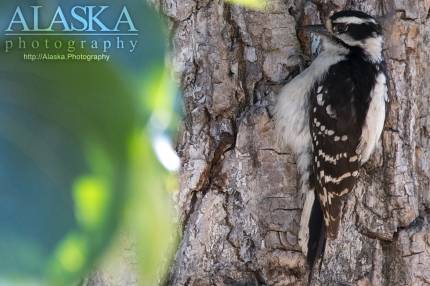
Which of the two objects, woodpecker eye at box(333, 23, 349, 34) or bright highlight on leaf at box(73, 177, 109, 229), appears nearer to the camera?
bright highlight on leaf at box(73, 177, 109, 229)

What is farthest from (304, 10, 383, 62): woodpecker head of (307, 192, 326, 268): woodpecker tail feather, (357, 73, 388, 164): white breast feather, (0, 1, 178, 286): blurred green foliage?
(0, 1, 178, 286): blurred green foliage

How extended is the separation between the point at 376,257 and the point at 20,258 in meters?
2.10

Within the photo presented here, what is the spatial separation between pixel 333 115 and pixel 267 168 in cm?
50

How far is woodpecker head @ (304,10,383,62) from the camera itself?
237 centimetres

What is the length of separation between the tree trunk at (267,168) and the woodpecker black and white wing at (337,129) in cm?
7

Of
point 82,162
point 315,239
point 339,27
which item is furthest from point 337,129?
point 82,162

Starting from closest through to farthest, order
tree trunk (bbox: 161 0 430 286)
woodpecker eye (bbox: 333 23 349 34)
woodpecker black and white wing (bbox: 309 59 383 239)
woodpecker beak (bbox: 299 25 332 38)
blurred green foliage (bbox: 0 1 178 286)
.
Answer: blurred green foliage (bbox: 0 1 178 286) → tree trunk (bbox: 161 0 430 286) → woodpecker black and white wing (bbox: 309 59 383 239) → woodpecker beak (bbox: 299 25 332 38) → woodpecker eye (bbox: 333 23 349 34)

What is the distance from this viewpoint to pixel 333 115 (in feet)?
8.70

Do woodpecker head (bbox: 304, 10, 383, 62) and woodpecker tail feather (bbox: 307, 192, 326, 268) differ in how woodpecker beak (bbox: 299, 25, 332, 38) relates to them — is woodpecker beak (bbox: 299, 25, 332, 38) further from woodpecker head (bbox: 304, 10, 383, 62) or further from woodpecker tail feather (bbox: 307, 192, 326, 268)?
woodpecker tail feather (bbox: 307, 192, 326, 268)

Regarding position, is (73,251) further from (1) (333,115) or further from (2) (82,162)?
(1) (333,115)

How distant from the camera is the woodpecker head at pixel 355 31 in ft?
7.79

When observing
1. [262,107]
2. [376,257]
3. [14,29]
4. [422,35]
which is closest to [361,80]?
[422,35]

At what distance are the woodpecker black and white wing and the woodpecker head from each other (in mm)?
87

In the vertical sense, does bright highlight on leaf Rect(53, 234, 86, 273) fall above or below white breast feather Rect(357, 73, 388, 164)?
below
